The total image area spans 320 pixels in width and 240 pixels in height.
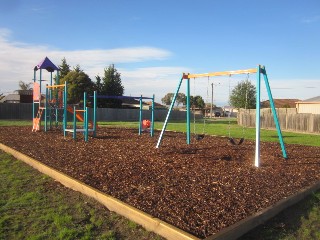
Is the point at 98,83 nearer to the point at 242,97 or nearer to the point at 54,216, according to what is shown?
the point at 242,97

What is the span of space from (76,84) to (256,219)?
4391cm

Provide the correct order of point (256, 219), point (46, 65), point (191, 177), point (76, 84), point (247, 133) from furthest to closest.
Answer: point (76, 84) < point (247, 133) < point (46, 65) < point (191, 177) < point (256, 219)

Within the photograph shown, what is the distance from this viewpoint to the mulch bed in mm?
4617

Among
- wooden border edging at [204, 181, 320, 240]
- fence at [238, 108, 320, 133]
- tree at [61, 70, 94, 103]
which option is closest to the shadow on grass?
wooden border edging at [204, 181, 320, 240]

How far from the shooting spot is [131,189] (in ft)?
18.6

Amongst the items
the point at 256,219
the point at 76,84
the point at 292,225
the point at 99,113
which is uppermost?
the point at 76,84

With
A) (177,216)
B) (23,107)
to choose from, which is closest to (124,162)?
(177,216)

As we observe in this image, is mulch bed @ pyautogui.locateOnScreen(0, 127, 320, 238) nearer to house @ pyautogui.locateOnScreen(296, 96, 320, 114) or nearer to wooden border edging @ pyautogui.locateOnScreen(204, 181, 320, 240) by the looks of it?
wooden border edging @ pyautogui.locateOnScreen(204, 181, 320, 240)

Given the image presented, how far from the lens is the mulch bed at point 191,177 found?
462 cm

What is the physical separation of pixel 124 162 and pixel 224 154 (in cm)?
310

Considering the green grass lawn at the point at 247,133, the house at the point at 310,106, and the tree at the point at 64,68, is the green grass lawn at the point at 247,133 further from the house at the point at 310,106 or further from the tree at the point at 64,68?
the tree at the point at 64,68

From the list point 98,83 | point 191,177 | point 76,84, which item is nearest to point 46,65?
point 191,177

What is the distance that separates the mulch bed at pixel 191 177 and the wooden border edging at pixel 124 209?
18 centimetres

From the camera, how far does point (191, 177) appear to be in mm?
6562
